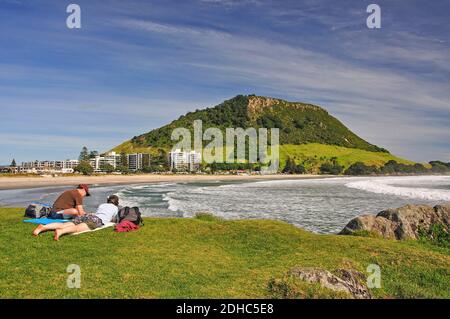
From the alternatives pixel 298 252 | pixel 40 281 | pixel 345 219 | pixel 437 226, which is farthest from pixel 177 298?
pixel 345 219

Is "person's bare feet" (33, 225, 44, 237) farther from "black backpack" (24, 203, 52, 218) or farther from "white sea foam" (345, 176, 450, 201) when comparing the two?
"white sea foam" (345, 176, 450, 201)

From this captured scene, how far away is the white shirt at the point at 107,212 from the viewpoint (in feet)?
56.4

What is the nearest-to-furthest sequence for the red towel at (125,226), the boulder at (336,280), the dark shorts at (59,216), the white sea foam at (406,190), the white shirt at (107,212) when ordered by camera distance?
the boulder at (336,280)
the red towel at (125,226)
the white shirt at (107,212)
the dark shorts at (59,216)
the white sea foam at (406,190)

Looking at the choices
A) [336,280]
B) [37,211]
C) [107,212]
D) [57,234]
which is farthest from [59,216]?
[336,280]

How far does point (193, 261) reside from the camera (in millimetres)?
12953

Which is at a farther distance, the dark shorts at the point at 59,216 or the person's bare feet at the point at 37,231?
the dark shorts at the point at 59,216

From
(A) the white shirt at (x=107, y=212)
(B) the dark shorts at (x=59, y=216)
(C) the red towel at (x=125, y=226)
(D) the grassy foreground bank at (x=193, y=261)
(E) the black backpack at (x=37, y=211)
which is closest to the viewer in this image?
(D) the grassy foreground bank at (x=193, y=261)

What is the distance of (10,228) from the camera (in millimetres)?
16859

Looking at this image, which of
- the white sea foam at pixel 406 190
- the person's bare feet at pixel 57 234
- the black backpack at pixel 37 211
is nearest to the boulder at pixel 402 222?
the person's bare feet at pixel 57 234

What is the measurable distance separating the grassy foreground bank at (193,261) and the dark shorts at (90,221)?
1.94 ft

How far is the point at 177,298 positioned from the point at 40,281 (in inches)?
142

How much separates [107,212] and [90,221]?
3.69ft

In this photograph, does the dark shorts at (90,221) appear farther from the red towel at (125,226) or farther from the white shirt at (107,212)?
the red towel at (125,226)
